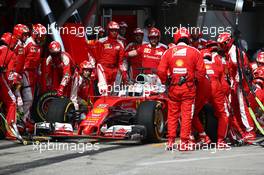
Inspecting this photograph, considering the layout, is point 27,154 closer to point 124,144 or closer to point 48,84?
point 124,144

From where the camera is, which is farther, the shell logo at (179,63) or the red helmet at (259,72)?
the red helmet at (259,72)

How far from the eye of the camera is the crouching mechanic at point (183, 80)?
1155 cm

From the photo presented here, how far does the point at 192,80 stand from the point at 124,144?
5.93ft

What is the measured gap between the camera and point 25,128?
45.0 feet

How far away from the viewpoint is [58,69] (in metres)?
15.4

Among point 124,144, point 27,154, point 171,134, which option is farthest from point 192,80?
point 27,154

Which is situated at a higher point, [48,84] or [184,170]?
[48,84]

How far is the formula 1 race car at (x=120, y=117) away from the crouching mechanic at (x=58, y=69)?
4.86 ft

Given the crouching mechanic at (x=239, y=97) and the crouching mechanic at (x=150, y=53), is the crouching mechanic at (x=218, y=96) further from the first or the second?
the crouching mechanic at (x=150, y=53)

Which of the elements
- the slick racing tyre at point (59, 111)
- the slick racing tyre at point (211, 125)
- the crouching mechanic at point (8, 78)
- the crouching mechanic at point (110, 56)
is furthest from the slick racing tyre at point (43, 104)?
the slick racing tyre at point (211, 125)

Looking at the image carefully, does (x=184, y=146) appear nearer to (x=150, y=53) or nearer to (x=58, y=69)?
(x=58, y=69)

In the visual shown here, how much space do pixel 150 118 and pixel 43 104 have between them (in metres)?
3.86

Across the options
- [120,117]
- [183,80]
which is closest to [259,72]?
[120,117]

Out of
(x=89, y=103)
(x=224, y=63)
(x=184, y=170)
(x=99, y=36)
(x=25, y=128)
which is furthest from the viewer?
(x=99, y=36)
